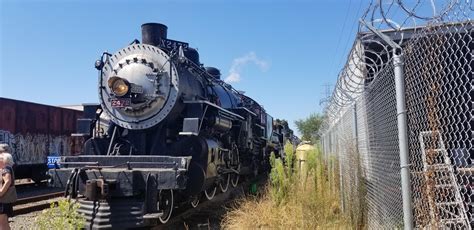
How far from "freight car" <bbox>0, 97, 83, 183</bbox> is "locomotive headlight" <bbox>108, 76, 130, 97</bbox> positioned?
20.6 ft

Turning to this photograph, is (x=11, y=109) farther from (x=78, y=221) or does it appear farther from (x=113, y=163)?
(x=78, y=221)

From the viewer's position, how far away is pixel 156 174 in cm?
663

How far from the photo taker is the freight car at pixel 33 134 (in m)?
14.7

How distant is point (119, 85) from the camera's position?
8.03m

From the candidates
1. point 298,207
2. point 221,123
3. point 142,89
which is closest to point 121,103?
point 142,89

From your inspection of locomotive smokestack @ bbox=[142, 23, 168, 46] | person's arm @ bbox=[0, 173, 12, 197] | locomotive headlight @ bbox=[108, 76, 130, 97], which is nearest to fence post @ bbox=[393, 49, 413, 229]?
person's arm @ bbox=[0, 173, 12, 197]

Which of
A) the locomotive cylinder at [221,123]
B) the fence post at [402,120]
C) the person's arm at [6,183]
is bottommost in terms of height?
the person's arm at [6,183]

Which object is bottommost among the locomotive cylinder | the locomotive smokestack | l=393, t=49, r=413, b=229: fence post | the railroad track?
the railroad track

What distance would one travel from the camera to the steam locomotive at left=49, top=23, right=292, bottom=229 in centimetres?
648

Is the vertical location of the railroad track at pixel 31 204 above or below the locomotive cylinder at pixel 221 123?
below

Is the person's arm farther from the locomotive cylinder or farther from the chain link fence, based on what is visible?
the chain link fence

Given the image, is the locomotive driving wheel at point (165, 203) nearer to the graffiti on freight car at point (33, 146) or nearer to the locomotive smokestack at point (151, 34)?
the locomotive smokestack at point (151, 34)

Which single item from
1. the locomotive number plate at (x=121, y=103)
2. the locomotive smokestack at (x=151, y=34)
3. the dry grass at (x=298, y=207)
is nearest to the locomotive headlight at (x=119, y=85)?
the locomotive number plate at (x=121, y=103)

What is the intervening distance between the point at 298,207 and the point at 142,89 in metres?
3.61
